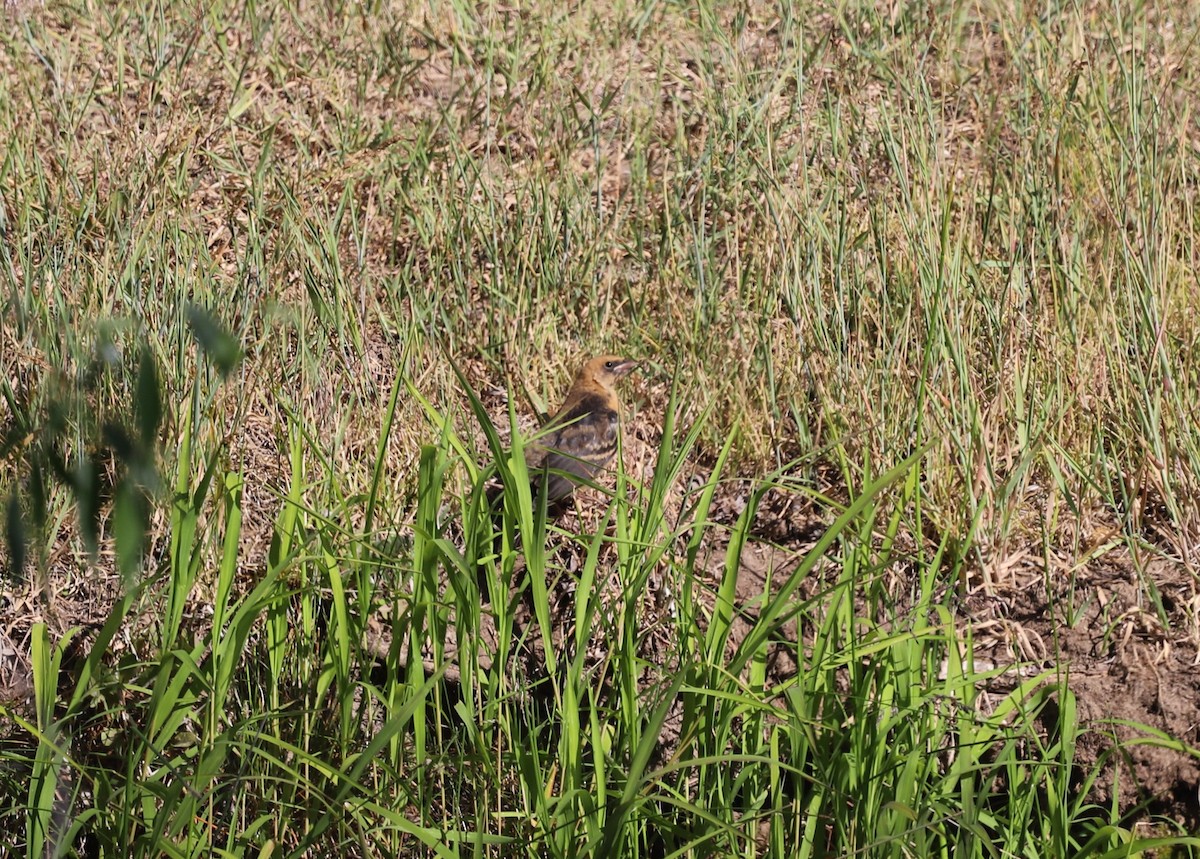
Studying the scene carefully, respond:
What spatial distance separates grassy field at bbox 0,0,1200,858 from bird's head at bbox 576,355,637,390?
0.69 ft

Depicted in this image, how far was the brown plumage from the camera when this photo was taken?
15.6 ft

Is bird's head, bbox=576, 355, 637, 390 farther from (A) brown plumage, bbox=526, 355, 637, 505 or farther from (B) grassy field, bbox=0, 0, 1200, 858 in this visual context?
(B) grassy field, bbox=0, 0, 1200, 858

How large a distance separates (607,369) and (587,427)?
0.24 m

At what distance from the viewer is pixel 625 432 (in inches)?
200

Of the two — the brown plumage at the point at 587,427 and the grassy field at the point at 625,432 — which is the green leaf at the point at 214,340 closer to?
the grassy field at the point at 625,432

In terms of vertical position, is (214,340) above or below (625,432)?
above

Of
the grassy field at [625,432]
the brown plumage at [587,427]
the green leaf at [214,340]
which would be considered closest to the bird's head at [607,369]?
the brown plumage at [587,427]

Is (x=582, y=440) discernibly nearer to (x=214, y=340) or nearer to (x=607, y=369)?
(x=607, y=369)

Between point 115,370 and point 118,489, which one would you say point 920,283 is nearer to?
point 115,370

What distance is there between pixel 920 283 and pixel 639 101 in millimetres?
2158

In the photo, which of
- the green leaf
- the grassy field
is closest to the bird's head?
the grassy field

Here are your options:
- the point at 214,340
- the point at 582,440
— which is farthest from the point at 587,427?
the point at 214,340

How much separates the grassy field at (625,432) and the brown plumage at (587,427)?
0.18 meters

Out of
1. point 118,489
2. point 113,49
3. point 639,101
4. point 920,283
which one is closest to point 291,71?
point 113,49
